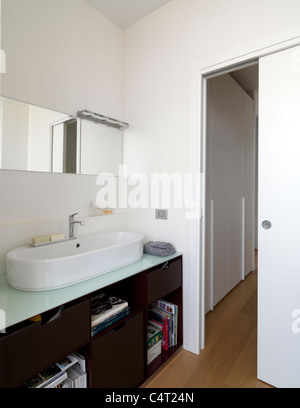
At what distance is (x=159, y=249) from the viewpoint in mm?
1789

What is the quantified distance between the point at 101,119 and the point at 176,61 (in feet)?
2.45

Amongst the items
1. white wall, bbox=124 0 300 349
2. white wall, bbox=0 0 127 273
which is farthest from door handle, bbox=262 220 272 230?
white wall, bbox=0 0 127 273

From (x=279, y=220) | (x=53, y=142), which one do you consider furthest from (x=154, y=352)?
(x=53, y=142)

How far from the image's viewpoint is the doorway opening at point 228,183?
7.56 ft

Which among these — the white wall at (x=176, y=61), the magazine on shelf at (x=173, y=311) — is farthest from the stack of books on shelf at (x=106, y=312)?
the white wall at (x=176, y=61)

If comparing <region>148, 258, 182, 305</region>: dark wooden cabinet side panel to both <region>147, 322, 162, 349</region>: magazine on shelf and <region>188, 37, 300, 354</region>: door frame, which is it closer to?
<region>188, 37, 300, 354</region>: door frame

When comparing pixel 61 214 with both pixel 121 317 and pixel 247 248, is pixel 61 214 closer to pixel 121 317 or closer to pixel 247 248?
pixel 121 317

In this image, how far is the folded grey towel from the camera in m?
1.77

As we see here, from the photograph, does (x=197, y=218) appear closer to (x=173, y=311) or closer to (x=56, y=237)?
(x=173, y=311)

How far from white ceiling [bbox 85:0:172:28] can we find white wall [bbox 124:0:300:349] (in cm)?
5

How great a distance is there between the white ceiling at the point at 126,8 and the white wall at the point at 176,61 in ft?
0.17

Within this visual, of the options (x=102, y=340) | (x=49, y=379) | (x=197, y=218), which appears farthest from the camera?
(x=197, y=218)

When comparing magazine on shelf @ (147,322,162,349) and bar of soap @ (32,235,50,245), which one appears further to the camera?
magazine on shelf @ (147,322,162,349)

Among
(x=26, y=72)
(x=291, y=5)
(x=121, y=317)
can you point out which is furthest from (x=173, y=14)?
(x=121, y=317)
